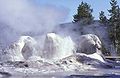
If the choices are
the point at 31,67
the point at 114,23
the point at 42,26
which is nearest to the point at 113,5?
the point at 114,23

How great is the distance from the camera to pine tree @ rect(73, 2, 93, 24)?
2960 inches

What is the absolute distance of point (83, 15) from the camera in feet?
248

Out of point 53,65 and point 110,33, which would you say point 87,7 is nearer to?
point 110,33

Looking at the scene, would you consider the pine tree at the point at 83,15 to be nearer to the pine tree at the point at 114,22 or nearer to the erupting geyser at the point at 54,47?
the pine tree at the point at 114,22

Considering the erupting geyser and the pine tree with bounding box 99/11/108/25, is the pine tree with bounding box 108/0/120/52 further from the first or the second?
the erupting geyser

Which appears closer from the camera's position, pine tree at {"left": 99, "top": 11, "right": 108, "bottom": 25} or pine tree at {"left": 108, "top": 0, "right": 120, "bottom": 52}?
pine tree at {"left": 108, "top": 0, "right": 120, "bottom": 52}

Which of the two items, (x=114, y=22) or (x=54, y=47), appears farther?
(x=114, y=22)

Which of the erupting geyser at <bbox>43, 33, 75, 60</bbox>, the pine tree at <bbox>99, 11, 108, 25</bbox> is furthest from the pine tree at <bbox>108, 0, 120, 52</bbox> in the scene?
the erupting geyser at <bbox>43, 33, 75, 60</bbox>

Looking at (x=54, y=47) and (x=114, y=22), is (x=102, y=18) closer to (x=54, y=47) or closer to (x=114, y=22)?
(x=114, y=22)

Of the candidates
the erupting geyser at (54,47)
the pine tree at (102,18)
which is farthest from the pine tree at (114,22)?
the erupting geyser at (54,47)

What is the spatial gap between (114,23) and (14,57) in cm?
3630

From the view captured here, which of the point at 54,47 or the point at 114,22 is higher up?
the point at 114,22

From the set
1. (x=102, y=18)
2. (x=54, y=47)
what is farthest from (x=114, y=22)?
(x=54, y=47)

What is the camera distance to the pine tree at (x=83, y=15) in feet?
247
